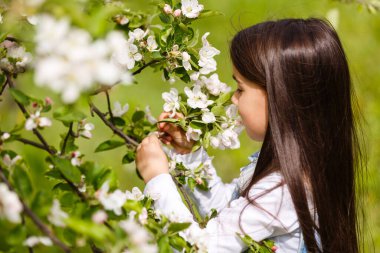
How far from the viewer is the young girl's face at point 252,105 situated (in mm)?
1638

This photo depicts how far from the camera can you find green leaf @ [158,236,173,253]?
112cm

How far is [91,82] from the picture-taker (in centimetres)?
75

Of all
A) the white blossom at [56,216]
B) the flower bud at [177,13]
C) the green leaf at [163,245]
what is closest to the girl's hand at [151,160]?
the flower bud at [177,13]

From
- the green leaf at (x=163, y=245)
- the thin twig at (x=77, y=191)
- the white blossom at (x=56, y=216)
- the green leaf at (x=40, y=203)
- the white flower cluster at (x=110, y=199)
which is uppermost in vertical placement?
the green leaf at (x=40, y=203)

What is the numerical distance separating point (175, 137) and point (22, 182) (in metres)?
0.73

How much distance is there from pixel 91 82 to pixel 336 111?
1102mm

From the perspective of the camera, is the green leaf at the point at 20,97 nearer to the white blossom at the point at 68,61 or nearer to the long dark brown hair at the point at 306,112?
the white blossom at the point at 68,61

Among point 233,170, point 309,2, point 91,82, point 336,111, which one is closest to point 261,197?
point 336,111

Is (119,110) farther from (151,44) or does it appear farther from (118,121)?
(151,44)

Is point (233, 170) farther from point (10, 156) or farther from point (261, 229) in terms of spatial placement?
point (10, 156)

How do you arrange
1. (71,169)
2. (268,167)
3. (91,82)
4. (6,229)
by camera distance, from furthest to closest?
(268,167) → (71,169) → (6,229) → (91,82)

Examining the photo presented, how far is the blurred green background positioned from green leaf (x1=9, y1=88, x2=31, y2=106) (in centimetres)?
69

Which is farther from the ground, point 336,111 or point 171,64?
A: point 171,64

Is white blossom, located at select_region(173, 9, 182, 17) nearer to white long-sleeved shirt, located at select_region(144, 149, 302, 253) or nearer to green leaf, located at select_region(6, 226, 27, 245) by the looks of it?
white long-sleeved shirt, located at select_region(144, 149, 302, 253)
